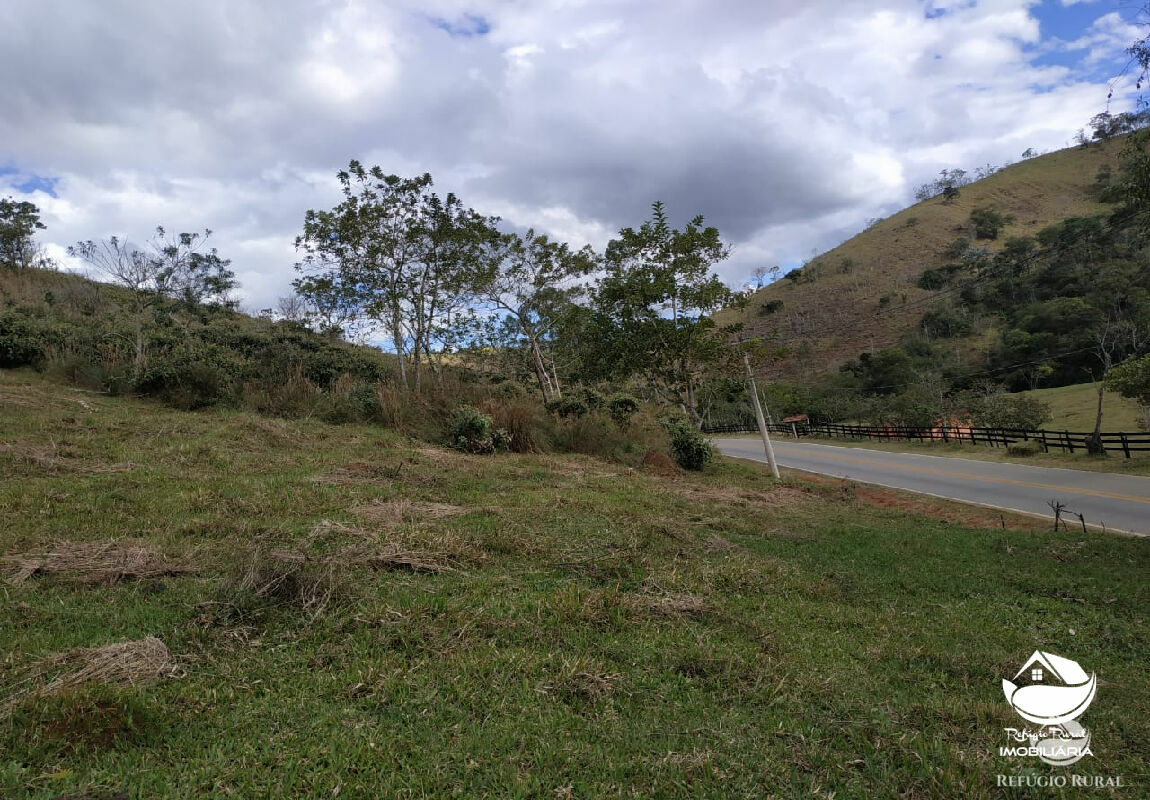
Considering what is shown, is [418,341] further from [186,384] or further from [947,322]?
[947,322]

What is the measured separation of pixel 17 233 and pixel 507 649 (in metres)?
42.8

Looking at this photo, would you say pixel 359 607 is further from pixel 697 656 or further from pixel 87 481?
pixel 87 481

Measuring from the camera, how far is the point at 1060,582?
6559 millimetres

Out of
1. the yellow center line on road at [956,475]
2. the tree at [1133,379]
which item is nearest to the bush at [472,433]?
the yellow center line on road at [956,475]

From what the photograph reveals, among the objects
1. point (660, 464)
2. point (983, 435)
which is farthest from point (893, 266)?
point (660, 464)

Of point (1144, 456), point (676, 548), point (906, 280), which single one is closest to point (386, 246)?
point (676, 548)

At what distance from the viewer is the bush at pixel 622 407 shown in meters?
20.8

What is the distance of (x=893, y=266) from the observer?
303 ft

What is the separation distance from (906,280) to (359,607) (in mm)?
98772

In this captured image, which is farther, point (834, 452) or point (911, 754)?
point (834, 452)

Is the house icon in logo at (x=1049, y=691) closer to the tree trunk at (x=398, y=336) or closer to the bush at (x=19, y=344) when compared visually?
the tree trunk at (x=398, y=336)

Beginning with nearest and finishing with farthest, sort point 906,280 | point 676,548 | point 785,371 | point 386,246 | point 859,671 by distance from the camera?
point 859,671, point 676,548, point 386,246, point 785,371, point 906,280

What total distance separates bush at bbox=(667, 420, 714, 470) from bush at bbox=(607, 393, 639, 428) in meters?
3.42

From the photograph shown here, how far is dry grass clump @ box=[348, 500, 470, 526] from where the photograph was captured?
6.48 m
